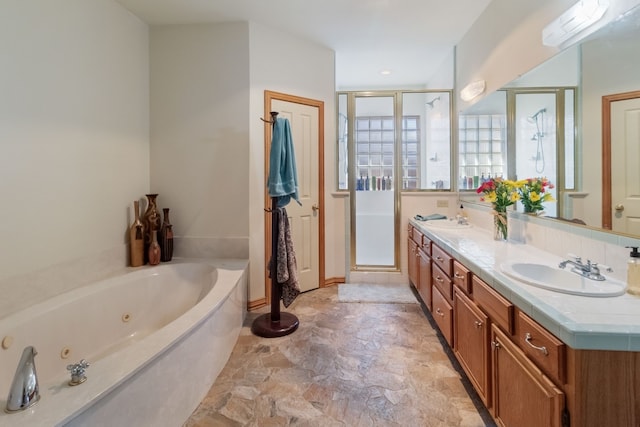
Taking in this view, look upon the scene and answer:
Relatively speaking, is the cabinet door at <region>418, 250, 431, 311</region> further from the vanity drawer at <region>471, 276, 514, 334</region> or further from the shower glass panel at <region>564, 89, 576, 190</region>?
the shower glass panel at <region>564, 89, 576, 190</region>

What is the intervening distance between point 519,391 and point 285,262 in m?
1.63

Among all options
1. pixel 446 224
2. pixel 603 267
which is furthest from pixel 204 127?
pixel 603 267

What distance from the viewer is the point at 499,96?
234cm

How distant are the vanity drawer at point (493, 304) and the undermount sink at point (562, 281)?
11cm

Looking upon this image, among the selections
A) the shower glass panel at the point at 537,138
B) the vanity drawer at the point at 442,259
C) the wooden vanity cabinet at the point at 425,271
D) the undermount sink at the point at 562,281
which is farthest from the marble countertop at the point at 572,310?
the wooden vanity cabinet at the point at 425,271

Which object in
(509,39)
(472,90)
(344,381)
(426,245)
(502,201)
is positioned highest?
(509,39)

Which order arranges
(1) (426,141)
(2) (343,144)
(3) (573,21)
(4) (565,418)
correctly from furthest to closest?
1. (1) (426,141)
2. (2) (343,144)
3. (3) (573,21)
4. (4) (565,418)

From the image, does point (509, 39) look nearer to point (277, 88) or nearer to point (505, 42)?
point (505, 42)

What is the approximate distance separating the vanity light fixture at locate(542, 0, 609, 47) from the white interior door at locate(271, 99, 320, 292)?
199 centimetres

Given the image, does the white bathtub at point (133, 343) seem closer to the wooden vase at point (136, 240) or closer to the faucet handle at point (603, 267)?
the wooden vase at point (136, 240)

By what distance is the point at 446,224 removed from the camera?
112 inches

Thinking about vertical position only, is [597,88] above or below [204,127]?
below

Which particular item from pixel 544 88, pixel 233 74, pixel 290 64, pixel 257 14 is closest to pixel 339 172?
pixel 290 64

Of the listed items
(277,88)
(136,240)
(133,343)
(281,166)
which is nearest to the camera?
(133,343)
